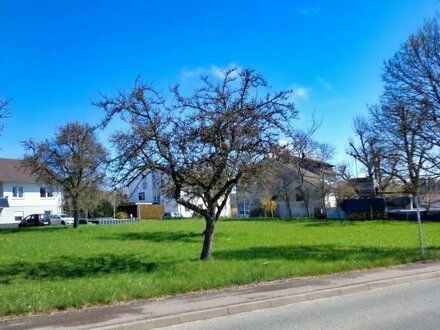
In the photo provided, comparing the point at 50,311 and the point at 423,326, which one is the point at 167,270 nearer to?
the point at 50,311

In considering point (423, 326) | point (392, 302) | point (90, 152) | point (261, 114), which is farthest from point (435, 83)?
point (90, 152)

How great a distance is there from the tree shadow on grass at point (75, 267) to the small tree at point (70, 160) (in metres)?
23.3

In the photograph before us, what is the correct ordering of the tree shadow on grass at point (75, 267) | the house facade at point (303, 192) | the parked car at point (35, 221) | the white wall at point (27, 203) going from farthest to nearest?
the white wall at point (27, 203), the house facade at point (303, 192), the parked car at point (35, 221), the tree shadow on grass at point (75, 267)

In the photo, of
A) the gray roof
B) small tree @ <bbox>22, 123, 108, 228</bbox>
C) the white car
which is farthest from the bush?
small tree @ <bbox>22, 123, 108, 228</bbox>

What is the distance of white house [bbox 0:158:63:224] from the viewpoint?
73688mm

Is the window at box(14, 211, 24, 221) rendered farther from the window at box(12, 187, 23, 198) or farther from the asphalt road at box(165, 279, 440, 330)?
the asphalt road at box(165, 279, 440, 330)

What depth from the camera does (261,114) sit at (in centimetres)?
1562

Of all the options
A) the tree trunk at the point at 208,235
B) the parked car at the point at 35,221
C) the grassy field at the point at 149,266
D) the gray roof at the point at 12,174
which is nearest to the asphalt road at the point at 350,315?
the grassy field at the point at 149,266

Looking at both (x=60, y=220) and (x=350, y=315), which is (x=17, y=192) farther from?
(x=350, y=315)

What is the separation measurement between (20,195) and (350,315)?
74.3m

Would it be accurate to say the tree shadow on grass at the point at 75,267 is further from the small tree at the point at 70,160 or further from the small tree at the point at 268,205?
the small tree at the point at 268,205

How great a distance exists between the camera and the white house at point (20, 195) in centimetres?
7369

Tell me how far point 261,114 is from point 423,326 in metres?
9.06

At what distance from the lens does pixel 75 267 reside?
660 inches
